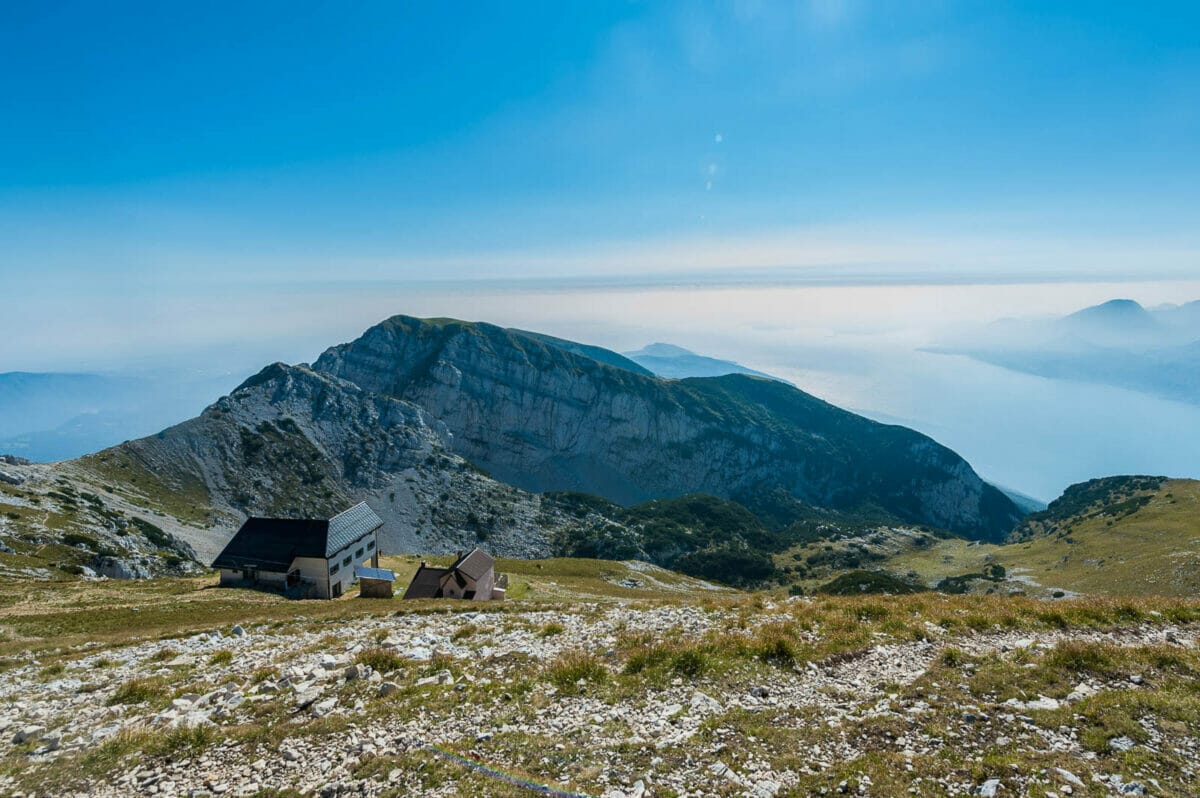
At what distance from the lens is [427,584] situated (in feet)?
148

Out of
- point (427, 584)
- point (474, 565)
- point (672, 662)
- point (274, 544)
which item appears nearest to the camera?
point (672, 662)

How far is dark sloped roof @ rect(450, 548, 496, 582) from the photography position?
4541 cm

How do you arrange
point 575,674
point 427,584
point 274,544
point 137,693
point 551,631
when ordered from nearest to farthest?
point 575,674 → point 137,693 → point 551,631 → point 427,584 → point 274,544

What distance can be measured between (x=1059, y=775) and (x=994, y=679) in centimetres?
441

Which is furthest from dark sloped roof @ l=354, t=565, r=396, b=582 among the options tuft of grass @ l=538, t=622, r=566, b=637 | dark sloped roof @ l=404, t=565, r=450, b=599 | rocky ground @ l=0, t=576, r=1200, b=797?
tuft of grass @ l=538, t=622, r=566, b=637

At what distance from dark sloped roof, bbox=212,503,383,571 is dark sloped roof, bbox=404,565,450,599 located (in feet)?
42.5

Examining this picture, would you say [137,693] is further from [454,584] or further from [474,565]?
[474,565]

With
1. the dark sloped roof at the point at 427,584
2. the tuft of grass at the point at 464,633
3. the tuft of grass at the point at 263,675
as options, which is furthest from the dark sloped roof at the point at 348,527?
the tuft of grass at the point at 263,675

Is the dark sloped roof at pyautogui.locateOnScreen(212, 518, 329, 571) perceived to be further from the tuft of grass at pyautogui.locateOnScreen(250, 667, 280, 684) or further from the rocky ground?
the tuft of grass at pyautogui.locateOnScreen(250, 667, 280, 684)

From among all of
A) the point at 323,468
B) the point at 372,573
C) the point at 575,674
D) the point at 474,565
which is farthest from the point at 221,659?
the point at 323,468

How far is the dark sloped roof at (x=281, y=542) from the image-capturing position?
51.4m

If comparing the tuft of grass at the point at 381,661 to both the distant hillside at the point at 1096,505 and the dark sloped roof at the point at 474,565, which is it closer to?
the dark sloped roof at the point at 474,565

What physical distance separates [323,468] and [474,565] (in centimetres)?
11969

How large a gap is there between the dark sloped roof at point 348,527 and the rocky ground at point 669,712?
34.5m
